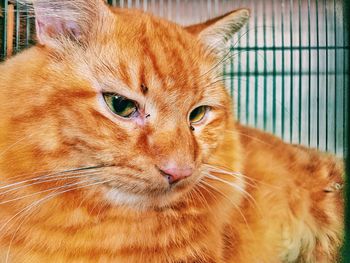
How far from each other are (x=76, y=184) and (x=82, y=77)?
0.64 ft

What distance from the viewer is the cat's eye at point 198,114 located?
93cm

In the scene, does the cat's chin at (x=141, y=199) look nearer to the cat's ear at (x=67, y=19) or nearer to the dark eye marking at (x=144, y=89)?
the dark eye marking at (x=144, y=89)

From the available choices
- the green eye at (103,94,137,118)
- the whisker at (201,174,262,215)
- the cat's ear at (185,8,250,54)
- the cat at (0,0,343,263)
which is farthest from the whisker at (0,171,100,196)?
the cat's ear at (185,8,250,54)

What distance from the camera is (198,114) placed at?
95cm

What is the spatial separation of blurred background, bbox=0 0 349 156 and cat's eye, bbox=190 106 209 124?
0.34 m

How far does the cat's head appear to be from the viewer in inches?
30.4

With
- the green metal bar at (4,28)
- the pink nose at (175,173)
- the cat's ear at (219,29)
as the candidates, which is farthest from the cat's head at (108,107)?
the green metal bar at (4,28)

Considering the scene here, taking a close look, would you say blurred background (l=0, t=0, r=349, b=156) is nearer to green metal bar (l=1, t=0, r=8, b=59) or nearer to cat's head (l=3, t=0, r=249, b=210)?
green metal bar (l=1, t=0, r=8, b=59)

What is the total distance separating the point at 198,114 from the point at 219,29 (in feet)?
0.70

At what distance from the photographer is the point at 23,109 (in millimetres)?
828

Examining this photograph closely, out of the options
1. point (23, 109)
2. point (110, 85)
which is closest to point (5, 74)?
point (23, 109)

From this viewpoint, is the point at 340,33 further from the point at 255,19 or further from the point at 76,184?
the point at 76,184

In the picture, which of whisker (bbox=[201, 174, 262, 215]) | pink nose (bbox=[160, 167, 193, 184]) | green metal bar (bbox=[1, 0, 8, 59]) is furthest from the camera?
green metal bar (bbox=[1, 0, 8, 59])

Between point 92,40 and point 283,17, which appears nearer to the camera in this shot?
point 92,40
